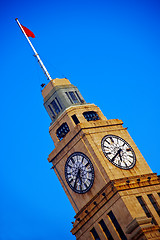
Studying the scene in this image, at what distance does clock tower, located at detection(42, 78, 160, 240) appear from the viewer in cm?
7944

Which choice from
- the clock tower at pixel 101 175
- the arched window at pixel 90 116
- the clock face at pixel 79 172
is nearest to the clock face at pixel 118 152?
the clock tower at pixel 101 175

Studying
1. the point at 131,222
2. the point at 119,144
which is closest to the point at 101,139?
the point at 119,144

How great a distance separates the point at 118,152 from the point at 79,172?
611cm

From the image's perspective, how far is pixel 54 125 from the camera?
9281cm

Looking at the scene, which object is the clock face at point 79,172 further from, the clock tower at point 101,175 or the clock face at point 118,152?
the clock face at point 118,152

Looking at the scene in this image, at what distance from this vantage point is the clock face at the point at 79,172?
278 ft

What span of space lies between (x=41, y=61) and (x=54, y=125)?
13.0 m

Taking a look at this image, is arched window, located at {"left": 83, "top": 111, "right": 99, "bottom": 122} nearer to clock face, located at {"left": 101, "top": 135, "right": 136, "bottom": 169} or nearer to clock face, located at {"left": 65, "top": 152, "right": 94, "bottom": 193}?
clock face, located at {"left": 101, "top": 135, "right": 136, "bottom": 169}

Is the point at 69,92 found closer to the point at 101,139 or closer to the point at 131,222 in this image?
the point at 101,139

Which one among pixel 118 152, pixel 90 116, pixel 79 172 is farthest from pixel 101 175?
pixel 90 116

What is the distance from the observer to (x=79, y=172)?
86.0 meters

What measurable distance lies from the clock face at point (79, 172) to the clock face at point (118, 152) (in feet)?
10.1

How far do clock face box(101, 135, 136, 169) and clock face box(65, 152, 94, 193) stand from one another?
3.08 meters

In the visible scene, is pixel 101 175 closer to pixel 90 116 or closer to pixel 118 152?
pixel 118 152
